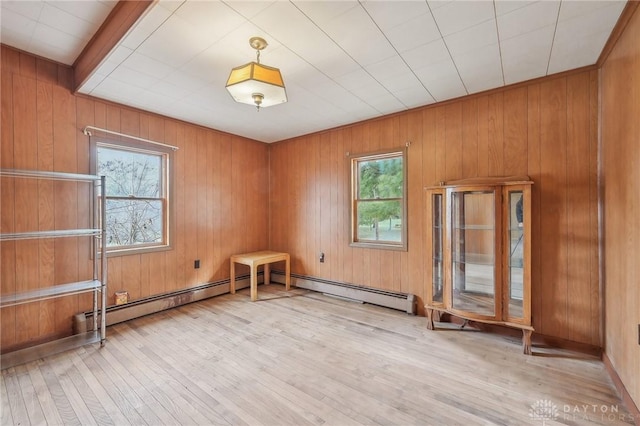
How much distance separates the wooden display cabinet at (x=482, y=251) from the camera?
2.48 metres

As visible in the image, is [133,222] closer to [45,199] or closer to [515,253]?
[45,199]

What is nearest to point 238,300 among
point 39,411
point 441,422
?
point 39,411

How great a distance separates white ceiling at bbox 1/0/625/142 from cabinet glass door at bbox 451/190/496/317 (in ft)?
3.87

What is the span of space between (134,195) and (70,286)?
1183 millimetres

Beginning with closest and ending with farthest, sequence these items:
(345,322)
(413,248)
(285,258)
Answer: (345,322) → (413,248) → (285,258)

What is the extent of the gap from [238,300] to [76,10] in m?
3.37

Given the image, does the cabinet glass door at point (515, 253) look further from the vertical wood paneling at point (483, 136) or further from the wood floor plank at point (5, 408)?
the wood floor plank at point (5, 408)

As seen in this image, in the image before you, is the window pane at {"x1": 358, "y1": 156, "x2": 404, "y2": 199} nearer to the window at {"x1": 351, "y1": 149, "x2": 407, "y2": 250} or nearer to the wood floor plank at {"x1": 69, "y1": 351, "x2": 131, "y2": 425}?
the window at {"x1": 351, "y1": 149, "x2": 407, "y2": 250}

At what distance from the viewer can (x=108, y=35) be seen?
6.63ft

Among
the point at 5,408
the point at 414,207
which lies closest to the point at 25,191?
the point at 5,408

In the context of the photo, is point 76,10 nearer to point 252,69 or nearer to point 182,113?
point 252,69

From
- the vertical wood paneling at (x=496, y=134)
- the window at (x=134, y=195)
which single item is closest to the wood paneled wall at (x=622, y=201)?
the vertical wood paneling at (x=496, y=134)

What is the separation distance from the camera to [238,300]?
155 inches

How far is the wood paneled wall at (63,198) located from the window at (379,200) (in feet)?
7.07
